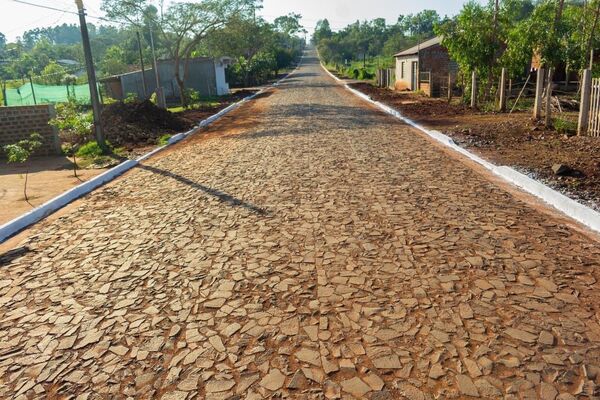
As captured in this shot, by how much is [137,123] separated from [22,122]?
13.5 ft

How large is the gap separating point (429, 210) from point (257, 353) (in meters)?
3.69

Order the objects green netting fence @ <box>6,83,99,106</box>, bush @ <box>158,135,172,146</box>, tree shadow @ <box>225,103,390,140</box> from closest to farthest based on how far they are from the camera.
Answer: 1. bush @ <box>158,135,172,146</box>
2. tree shadow @ <box>225,103,390,140</box>
3. green netting fence @ <box>6,83,99,106</box>

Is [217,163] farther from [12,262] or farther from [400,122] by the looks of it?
[400,122]

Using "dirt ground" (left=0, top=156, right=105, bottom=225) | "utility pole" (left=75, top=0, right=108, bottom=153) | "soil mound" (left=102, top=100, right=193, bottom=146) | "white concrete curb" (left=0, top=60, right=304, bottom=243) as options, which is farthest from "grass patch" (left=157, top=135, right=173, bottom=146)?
"dirt ground" (left=0, top=156, right=105, bottom=225)


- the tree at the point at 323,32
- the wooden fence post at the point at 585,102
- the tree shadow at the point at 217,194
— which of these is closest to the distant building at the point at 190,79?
the tree shadow at the point at 217,194

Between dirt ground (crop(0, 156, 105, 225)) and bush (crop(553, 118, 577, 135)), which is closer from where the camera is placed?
dirt ground (crop(0, 156, 105, 225))

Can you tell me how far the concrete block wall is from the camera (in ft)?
41.6

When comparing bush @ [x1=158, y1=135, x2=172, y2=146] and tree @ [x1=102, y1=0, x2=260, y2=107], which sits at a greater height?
tree @ [x1=102, y1=0, x2=260, y2=107]

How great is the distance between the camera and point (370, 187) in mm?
7629

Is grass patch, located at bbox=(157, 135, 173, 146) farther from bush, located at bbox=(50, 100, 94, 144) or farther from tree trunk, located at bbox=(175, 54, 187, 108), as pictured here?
tree trunk, located at bbox=(175, 54, 187, 108)

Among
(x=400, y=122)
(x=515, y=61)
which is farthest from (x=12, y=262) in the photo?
(x=515, y=61)

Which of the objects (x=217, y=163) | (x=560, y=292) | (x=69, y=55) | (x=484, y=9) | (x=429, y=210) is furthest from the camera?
(x=69, y=55)

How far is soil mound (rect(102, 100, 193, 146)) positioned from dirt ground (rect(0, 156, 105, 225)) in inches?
101

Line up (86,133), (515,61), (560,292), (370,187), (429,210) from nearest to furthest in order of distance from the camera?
1. (560,292)
2. (429,210)
3. (370,187)
4. (86,133)
5. (515,61)
